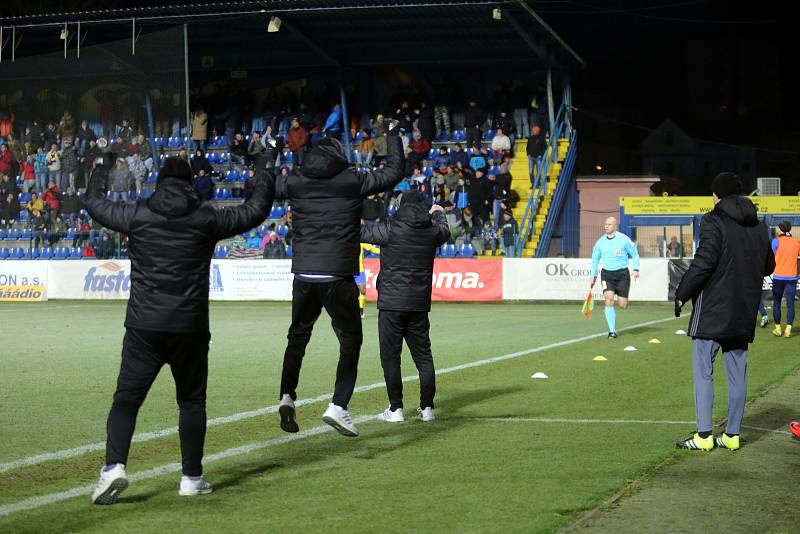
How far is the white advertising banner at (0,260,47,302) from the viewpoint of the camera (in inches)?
1421

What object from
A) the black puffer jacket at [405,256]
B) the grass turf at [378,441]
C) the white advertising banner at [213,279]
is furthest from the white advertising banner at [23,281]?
the black puffer jacket at [405,256]

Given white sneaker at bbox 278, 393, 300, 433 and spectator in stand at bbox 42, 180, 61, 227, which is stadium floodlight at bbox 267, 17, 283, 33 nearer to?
spectator in stand at bbox 42, 180, 61, 227

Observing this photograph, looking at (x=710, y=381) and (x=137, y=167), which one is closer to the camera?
(x=710, y=381)

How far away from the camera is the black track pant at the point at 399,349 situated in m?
10.9

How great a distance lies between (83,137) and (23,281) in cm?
449

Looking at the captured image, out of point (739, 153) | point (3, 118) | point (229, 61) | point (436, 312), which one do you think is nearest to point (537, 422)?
point (436, 312)

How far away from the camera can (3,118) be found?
3869 centimetres

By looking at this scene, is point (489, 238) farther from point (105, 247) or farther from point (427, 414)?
point (427, 414)

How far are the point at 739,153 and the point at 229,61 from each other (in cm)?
6550

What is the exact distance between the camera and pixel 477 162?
3881 cm

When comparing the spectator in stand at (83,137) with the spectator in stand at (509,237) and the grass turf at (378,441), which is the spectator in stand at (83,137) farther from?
the grass turf at (378,441)

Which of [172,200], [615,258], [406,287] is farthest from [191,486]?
[615,258]

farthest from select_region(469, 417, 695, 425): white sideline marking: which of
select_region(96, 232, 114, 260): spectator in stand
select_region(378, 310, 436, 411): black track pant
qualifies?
select_region(96, 232, 114, 260): spectator in stand

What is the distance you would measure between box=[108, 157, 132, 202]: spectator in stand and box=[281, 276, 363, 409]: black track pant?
2581cm
